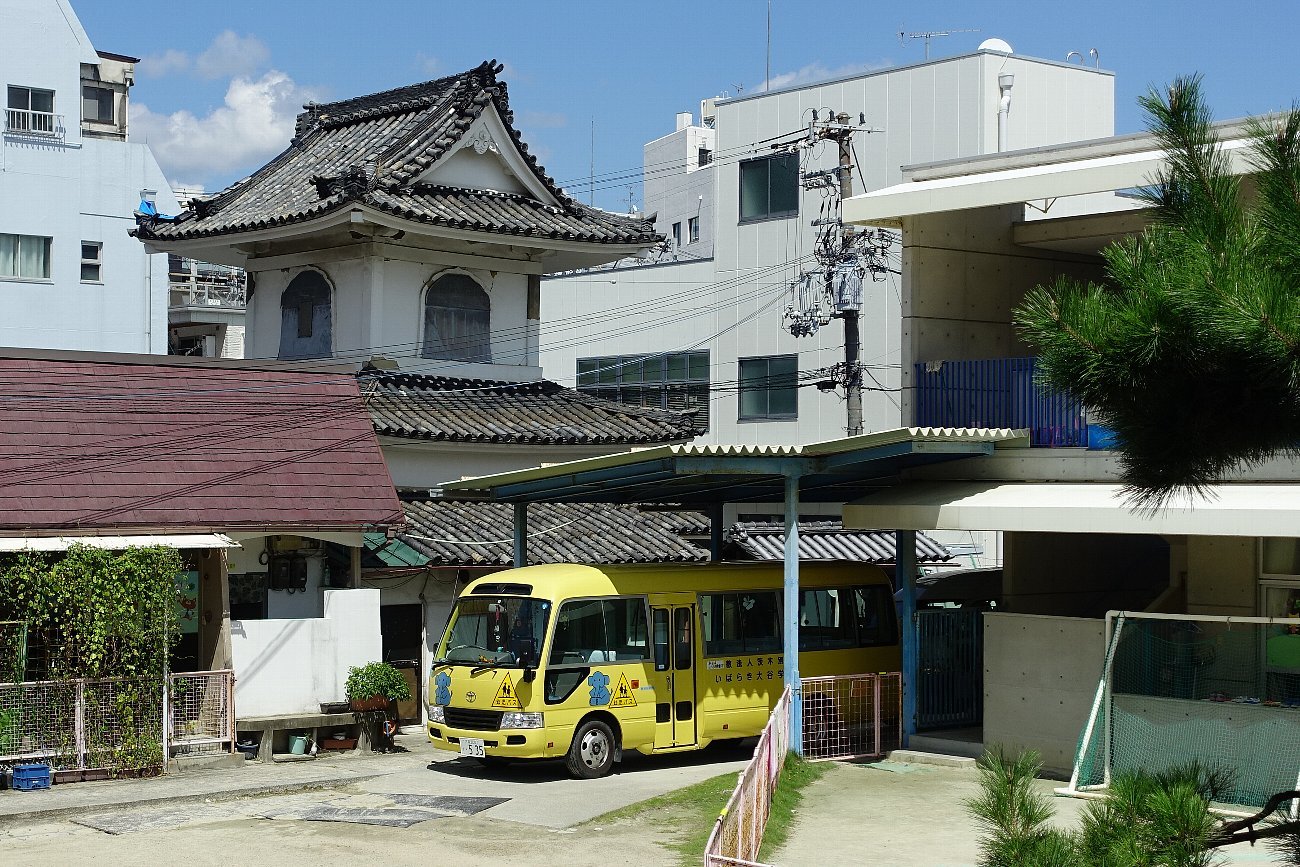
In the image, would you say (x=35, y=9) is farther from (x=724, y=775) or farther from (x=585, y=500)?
(x=724, y=775)

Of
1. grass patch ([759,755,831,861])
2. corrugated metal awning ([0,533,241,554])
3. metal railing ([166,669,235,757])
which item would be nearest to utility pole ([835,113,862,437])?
grass patch ([759,755,831,861])

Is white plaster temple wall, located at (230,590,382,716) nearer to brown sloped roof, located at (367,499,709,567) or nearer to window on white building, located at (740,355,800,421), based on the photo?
brown sloped roof, located at (367,499,709,567)

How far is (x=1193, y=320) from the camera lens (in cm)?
652

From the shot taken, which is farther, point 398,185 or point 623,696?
point 398,185

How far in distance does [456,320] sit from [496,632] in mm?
9843

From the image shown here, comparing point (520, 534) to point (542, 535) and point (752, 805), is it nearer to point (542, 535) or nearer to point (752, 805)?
point (542, 535)

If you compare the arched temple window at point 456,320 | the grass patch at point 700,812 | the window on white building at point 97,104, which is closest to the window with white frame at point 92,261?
the window on white building at point 97,104

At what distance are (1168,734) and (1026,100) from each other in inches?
828

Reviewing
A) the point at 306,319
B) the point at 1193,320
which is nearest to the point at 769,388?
the point at 306,319

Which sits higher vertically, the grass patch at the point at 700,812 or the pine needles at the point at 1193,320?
the pine needles at the point at 1193,320

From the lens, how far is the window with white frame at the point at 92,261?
4526 cm

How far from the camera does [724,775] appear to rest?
18.5 meters

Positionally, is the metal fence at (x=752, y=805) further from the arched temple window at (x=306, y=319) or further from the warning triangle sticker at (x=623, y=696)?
the arched temple window at (x=306, y=319)

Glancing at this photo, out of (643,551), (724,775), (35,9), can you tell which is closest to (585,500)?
(643,551)
